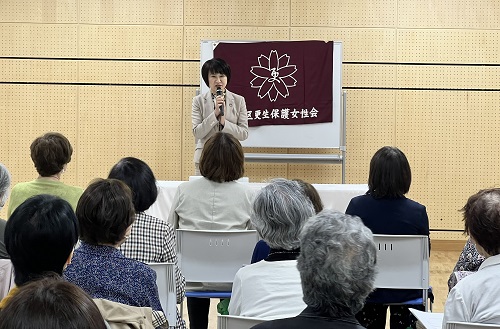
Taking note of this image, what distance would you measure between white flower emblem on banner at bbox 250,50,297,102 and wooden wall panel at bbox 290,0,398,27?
507 mm

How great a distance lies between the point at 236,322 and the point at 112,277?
1.31 ft

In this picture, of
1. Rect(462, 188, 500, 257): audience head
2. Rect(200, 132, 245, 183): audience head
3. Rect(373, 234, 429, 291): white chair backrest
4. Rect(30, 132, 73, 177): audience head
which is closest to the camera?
Rect(462, 188, 500, 257): audience head

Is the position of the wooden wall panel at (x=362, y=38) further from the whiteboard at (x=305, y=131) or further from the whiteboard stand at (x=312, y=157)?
the whiteboard stand at (x=312, y=157)

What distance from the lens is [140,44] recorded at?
338 inches

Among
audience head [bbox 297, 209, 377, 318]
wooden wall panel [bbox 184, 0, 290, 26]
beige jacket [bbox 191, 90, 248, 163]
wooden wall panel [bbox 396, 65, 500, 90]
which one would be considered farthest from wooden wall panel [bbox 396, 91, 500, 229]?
audience head [bbox 297, 209, 377, 318]

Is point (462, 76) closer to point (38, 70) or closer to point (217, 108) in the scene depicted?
point (217, 108)

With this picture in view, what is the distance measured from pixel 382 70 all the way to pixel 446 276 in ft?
8.09

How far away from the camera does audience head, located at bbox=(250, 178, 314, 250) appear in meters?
2.87

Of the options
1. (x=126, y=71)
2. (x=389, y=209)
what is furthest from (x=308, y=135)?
(x=389, y=209)

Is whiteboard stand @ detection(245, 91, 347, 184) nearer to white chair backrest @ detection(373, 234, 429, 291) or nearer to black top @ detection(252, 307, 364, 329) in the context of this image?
white chair backrest @ detection(373, 234, 429, 291)

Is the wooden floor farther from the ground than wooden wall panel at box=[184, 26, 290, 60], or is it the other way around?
wooden wall panel at box=[184, 26, 290, 60]

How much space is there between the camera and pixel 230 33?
858cm

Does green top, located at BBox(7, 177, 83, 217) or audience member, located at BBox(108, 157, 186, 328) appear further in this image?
green top, located at BBox(7, 177, 83, 217)

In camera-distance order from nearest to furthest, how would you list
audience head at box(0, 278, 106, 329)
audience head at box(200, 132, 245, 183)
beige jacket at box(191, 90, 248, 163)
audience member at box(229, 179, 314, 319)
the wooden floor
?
audience head at box(0, 278, 106, 329)
audience member at box(229, 179, 314, 319)
audience head at box(200, 132, 245, 183)
the wooden floor
beige jacket at box(191, 90, 248, 163)
